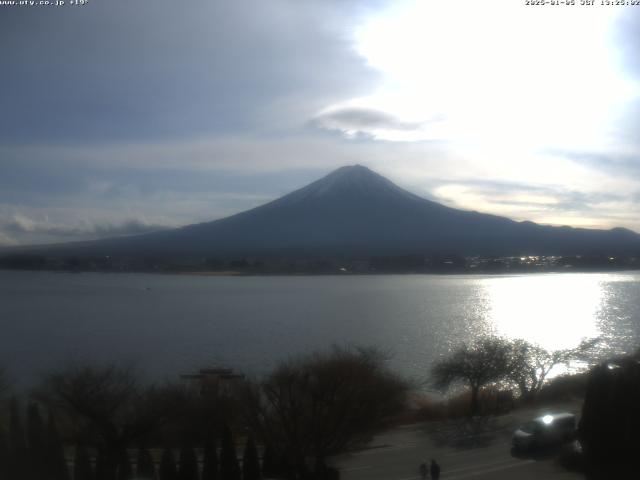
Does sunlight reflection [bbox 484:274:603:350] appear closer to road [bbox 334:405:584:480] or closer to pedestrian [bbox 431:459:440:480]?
road [bbox 334:405:584:480]

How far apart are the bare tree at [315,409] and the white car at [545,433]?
1333 millimetres

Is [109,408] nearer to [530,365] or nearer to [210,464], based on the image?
[210,464]

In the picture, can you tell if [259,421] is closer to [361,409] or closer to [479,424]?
[361,409]

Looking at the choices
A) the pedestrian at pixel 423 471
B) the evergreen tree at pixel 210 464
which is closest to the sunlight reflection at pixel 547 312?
the pedestrian at pixel 423 471

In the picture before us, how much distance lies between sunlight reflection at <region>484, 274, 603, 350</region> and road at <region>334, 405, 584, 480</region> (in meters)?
7.16

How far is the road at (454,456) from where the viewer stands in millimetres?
5098

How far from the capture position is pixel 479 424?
23.3 feet

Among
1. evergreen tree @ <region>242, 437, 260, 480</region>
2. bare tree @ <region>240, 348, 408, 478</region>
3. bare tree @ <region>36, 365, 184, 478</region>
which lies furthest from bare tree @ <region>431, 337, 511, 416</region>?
evergreen tree @ <region>242, 437, 260, 480</region>

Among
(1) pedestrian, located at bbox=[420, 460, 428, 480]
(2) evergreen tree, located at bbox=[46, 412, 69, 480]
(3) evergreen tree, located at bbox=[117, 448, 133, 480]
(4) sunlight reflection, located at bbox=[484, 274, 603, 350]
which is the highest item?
(2) evergreen tree, located at bbox=[46, 412, 69, 480]

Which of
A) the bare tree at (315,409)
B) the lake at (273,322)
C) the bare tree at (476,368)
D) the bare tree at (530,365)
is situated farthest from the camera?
the lake at (273,322)

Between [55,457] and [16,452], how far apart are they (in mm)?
257

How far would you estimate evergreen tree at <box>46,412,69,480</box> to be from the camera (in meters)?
4.52

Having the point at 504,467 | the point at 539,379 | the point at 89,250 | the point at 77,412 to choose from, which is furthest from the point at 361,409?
the point at 89,250

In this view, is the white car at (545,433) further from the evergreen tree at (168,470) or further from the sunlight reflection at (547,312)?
the sunlight reflection at (547,312)
